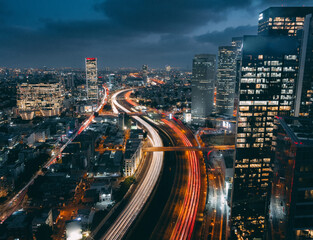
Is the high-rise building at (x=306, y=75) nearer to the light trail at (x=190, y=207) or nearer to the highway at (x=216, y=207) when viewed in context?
the highway at (x=216, y=207)

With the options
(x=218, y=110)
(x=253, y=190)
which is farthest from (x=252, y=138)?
(x=218, y=110)

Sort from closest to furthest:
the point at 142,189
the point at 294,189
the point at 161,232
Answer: the point at 294,189
the point at 161,232
the point at 142,189

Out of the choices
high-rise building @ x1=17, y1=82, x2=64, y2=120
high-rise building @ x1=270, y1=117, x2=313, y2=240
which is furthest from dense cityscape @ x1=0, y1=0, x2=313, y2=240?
high-rise building @ x1=17, y1=82, x2=64, y2=120

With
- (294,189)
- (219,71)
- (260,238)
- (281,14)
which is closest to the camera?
(294,189)

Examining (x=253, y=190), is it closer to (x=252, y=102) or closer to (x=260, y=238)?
(x=260, y=238)

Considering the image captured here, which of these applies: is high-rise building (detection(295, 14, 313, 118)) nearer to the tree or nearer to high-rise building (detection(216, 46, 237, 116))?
the tree

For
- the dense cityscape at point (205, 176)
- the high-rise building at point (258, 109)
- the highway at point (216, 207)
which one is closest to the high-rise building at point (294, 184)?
the dense cityscape at point (205, 176)

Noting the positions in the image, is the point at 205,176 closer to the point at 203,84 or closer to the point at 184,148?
the point at 184,148
